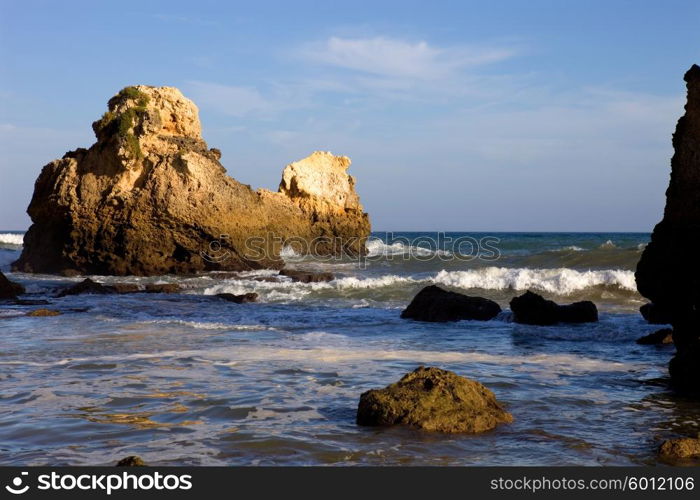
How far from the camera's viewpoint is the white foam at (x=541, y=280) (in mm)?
19531

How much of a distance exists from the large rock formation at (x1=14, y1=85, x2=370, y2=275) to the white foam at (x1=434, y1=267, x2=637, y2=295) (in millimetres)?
8184

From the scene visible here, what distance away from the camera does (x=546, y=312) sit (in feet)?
43.1

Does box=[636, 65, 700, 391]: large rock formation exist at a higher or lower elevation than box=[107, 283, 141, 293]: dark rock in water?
higher

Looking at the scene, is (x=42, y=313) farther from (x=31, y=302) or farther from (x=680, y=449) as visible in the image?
(x=680, y=449)

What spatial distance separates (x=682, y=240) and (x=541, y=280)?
40.6ft

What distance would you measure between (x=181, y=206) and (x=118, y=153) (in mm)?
2855

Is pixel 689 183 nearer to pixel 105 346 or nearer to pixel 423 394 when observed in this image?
pixel 423 394

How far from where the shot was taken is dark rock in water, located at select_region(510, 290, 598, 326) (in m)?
13.1

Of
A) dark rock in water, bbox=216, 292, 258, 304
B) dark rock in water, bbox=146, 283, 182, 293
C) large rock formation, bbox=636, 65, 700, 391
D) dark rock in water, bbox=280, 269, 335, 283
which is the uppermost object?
large rock formation, bbox=636, 65, 700, 391

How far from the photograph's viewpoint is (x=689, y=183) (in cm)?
818

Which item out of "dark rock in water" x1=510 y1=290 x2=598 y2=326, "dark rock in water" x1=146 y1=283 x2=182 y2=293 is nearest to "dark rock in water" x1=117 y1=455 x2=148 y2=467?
"dark rock in water" x1=510 y1=290 x2=598 y2=326

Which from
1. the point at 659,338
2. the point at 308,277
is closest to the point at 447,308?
the point at 659,338

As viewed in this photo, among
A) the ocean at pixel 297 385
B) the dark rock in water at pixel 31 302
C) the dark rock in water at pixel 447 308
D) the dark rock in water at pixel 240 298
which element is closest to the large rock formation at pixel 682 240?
the ocean at pixel 297 385

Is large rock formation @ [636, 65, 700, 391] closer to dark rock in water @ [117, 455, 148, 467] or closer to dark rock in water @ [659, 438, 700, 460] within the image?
dark rock in water @ [659, 438, 700, 460]
